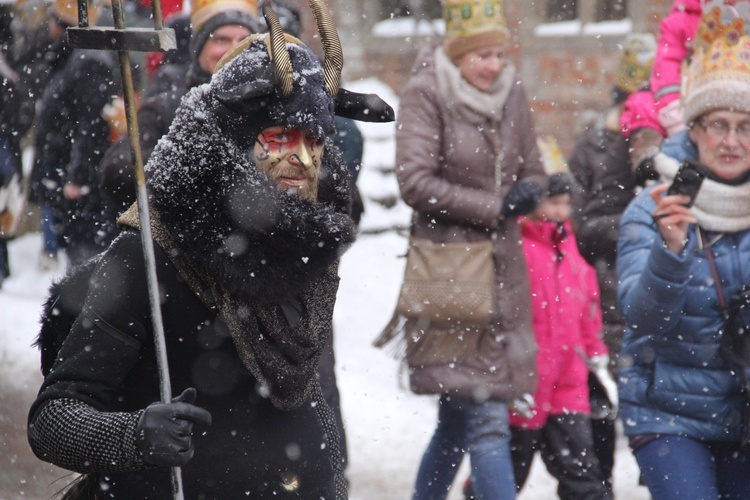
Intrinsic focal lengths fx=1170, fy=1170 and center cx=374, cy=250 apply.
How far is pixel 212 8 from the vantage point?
4789 millimetres

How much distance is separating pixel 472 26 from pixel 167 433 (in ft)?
9.68

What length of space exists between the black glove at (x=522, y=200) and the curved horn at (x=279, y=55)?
2.24 meters

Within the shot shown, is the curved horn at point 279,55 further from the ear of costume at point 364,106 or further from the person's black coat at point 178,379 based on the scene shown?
the person's black coat at point 178,379

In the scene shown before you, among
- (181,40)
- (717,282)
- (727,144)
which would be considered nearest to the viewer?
(717,282)

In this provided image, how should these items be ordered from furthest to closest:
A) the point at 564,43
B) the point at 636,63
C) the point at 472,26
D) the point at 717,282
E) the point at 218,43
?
the point at 564,43, the point at 636,63, the point at 472,26, the point at 218,43, the point at 717,282

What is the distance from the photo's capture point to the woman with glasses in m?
3.59

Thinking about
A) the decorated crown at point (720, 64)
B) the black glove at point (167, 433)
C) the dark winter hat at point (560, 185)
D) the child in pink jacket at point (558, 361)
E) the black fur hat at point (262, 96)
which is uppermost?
the black fur hat at point (262, 96)

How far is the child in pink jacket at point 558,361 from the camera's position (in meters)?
4.74

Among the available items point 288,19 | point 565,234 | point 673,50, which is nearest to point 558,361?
point 565,234

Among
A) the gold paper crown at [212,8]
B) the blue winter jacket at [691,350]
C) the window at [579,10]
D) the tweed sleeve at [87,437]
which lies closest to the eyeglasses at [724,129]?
the blue winter jacket at [691,350]

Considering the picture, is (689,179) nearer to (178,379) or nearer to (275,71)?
(275,71)

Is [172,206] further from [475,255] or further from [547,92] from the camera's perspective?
[547,92]

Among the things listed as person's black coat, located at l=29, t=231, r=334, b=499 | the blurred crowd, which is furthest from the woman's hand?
person's black coat, located at l=29, t=231, r=334, b=499

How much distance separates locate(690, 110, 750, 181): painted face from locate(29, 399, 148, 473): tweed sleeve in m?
2.23
